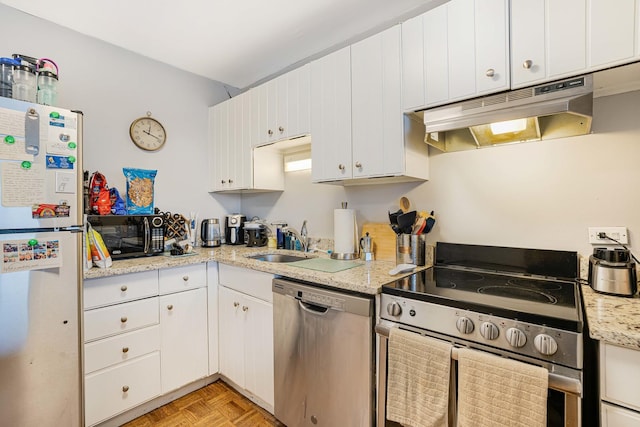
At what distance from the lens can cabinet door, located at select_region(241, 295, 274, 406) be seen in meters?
1.79

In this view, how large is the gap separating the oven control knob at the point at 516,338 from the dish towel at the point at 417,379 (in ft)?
0.66

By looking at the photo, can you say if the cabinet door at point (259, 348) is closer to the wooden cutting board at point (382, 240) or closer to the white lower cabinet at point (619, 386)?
the wooden cutting board at point (382, 240)

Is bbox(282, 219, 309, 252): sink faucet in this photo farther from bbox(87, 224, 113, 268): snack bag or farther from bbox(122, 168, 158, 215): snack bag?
bbox(87, 224, 113, 268): snack bag

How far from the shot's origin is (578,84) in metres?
1.14

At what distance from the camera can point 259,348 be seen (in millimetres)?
1856

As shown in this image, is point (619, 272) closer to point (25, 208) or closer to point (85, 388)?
point (25, 208)

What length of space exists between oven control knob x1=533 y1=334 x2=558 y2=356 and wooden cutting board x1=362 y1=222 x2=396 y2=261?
1.02 metres

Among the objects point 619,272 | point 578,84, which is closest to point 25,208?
point 578,84

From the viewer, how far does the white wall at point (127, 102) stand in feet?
6.70

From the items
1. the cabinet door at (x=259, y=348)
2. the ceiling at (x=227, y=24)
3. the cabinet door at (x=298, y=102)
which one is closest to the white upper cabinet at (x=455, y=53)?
the ceiling at (x=227, y=24)

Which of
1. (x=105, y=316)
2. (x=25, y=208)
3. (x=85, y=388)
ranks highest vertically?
(x=25, y=208)

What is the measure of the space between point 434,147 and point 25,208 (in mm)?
2088

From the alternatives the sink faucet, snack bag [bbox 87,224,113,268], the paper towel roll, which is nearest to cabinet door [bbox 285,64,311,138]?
the paper towel roll

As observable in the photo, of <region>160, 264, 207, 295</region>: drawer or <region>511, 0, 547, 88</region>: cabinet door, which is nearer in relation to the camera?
<region>511, 0, 547, 88</region>: cabinet door
